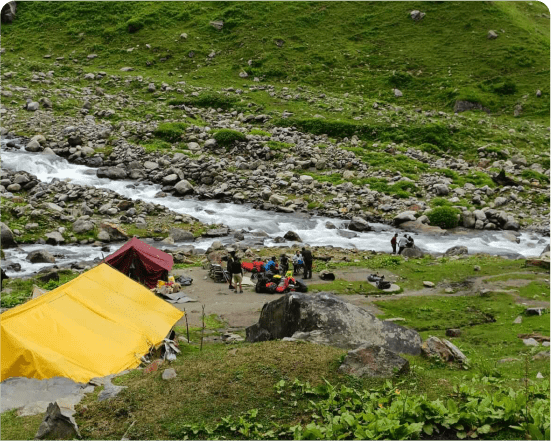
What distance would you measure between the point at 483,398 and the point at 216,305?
13656mm

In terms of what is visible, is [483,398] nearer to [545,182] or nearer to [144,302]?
[144,302]

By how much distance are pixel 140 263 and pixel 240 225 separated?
11.5m

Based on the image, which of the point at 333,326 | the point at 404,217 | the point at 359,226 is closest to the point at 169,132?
the point at 359,226

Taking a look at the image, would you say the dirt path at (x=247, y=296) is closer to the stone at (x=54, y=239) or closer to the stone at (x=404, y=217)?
the stone at (x=54, y=239)

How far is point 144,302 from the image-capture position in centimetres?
1789

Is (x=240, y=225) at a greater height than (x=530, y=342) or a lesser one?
lesser

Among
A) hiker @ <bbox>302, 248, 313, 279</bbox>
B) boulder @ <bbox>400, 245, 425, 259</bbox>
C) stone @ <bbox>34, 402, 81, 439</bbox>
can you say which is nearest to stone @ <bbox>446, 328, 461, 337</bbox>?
hiker @ <bbox>302, 248, 313, 279</bbox>

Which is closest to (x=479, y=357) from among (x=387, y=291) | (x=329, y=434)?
(x=329, y=434)

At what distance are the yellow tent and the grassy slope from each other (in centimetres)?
4680

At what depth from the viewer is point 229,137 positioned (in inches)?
1807

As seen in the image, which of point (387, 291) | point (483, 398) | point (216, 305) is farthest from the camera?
point (387, 291)

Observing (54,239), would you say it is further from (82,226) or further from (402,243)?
(402,243)

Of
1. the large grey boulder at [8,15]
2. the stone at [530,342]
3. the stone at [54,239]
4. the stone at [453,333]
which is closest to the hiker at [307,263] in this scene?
the stone at [453,333]

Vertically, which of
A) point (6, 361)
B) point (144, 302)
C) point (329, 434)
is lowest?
point (144, 302)
